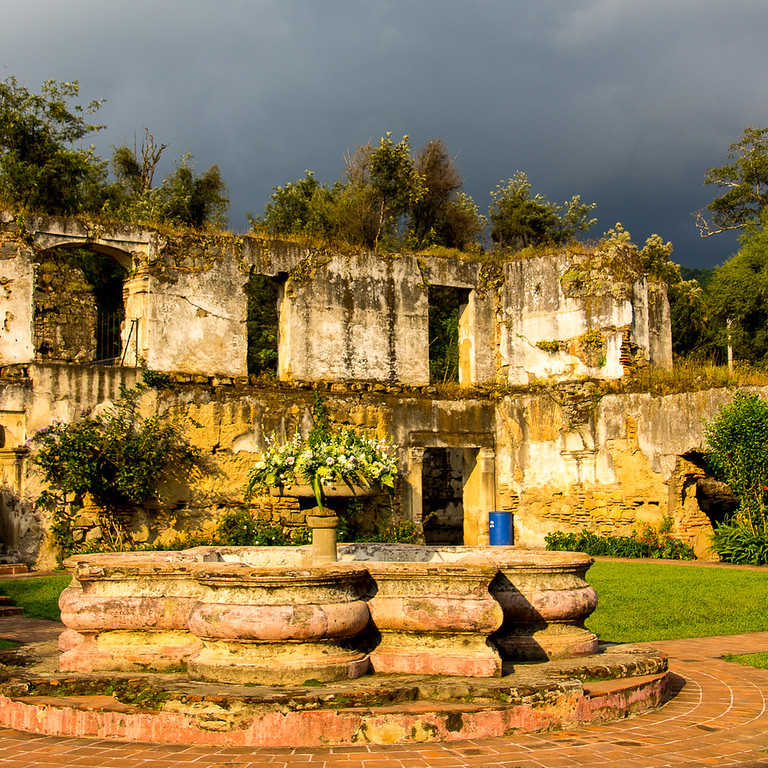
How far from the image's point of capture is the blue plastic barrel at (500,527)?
54.2 ft

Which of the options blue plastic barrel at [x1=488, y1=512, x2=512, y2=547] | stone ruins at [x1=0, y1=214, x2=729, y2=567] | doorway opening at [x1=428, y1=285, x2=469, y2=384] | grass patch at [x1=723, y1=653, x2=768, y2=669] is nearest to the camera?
grass patch at [x1=723, y1=653, x2=768, y2=669]

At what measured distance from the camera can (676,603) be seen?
9688 mm

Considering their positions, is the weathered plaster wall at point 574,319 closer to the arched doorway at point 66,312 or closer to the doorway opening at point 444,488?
the doorway opening at point 444,488

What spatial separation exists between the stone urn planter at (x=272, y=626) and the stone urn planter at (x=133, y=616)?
1.50ft

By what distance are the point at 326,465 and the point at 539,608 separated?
170 cm

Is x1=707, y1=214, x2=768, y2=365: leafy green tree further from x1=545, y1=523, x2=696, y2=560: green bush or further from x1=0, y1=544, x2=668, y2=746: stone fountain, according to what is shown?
x1=0, y1=544, x2=668, y2=746: stone fountain

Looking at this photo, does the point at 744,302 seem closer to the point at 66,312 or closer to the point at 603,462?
the point at 603,462

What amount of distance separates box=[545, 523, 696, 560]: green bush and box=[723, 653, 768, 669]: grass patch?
7.60 m

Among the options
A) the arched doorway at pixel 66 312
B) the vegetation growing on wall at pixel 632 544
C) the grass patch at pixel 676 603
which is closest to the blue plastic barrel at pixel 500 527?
the vegetation growing on wall at pixel 632 544

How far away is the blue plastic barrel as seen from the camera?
16.5m

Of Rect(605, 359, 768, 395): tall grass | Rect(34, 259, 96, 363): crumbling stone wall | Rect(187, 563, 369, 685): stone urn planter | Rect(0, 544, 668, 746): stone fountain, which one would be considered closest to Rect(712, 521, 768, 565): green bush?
Rect(605, 359, 768, 395): tall grass

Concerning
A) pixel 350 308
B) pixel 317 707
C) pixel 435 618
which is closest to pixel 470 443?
pixel 350 308

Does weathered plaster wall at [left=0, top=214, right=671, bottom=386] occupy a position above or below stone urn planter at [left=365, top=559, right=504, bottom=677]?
above

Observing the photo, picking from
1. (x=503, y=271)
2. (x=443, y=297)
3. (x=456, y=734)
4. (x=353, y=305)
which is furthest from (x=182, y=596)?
(x=443, y=297)
